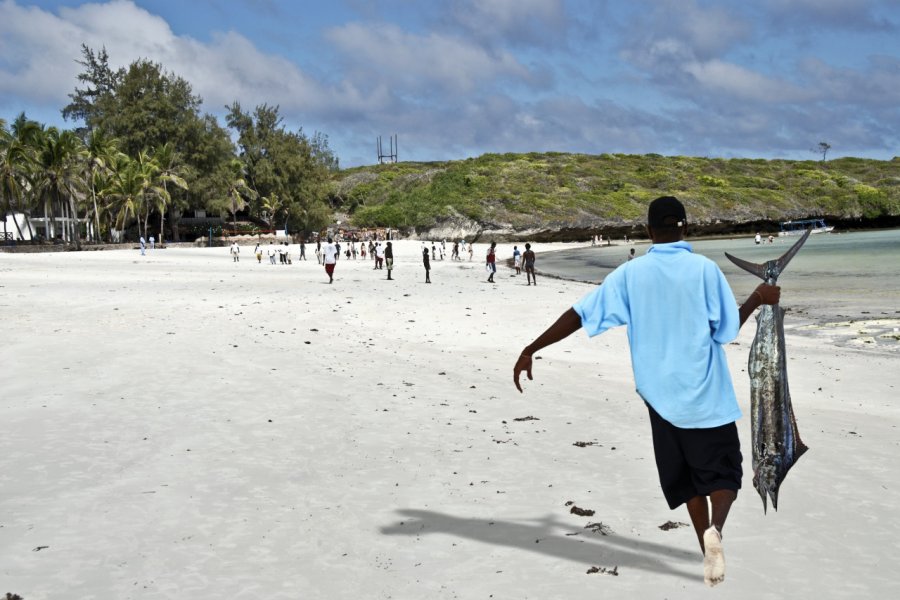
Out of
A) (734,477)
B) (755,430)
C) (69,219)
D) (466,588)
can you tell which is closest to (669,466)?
(734,477)

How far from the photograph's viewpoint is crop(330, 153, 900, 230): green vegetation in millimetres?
97625

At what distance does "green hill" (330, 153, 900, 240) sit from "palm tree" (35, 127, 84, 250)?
42597 mm

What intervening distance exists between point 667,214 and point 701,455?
1.14 metres

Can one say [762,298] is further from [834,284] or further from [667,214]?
[834,284]

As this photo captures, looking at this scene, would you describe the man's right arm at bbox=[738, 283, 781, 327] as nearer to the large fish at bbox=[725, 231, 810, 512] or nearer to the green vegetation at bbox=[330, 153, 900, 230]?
the large fish at bbox=[725, 231, 810, 512]

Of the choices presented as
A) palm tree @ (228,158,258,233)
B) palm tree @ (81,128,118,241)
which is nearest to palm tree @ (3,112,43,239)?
palm tree @ (81,128,118,241)

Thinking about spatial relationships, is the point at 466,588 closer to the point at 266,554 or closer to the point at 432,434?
the point at 266,554

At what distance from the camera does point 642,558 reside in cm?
448

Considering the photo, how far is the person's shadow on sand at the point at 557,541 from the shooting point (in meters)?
4.42

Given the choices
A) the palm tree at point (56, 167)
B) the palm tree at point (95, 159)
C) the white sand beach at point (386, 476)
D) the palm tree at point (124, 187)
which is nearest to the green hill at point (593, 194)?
the palm tree at point (124, 187)

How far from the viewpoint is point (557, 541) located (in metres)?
4.78

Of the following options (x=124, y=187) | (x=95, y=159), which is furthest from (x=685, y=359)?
(x=95, y=159)

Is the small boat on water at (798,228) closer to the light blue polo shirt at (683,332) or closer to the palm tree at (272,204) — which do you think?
the palm tree at (272,204)

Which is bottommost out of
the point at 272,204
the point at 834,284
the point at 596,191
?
the point at 834,284
